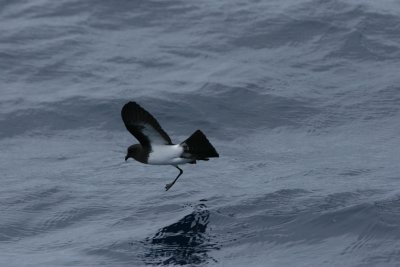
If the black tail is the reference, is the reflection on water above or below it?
below

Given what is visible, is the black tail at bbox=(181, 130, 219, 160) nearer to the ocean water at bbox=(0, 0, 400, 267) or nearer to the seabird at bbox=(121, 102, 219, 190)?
the seabird at bbox=(121, 102, 219, 190)

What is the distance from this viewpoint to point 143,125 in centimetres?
1392

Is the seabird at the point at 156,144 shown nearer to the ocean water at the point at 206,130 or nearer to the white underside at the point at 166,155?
the white underside at the point at 166,155

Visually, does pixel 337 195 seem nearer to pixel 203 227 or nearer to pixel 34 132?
pixel 203 227

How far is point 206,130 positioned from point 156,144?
11.4 feet

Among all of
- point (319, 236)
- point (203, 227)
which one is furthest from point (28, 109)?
point (319, 236)

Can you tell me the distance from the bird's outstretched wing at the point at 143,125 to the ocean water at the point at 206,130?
1.18m

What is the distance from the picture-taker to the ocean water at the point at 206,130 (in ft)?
45.0

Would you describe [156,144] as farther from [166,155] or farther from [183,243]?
[183,243]

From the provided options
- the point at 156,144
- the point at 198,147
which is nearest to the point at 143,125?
the point at 156,144

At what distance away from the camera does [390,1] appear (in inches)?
880

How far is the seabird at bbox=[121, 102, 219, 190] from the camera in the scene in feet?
44.4

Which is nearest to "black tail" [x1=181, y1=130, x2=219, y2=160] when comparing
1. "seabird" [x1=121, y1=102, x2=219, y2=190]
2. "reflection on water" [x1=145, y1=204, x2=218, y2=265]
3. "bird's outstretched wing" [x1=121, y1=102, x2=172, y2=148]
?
"seabird" [x1=121, y1=102, x2=219, y2=190]

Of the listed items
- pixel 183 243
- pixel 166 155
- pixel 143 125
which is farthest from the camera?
pixel 166 155
